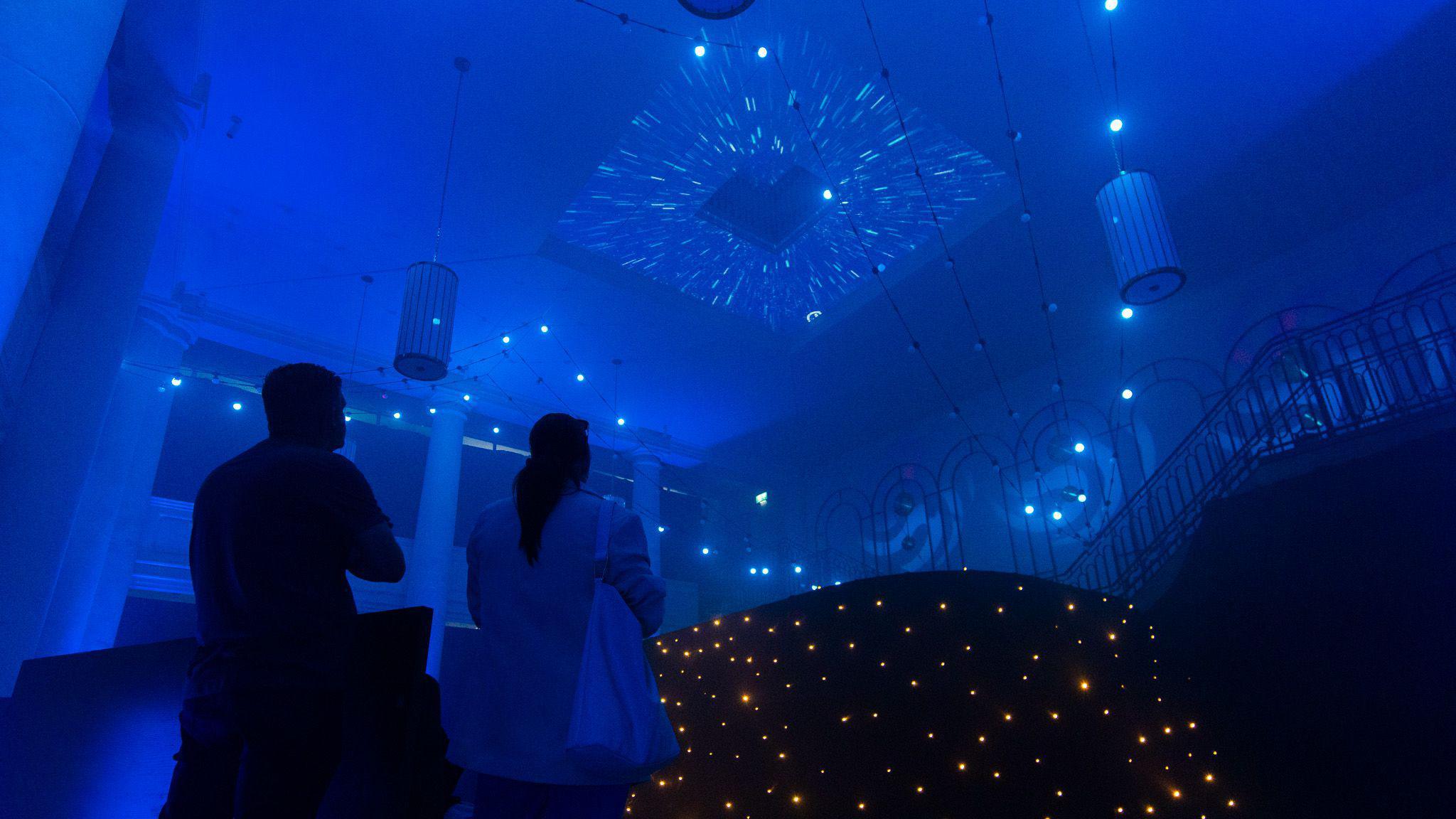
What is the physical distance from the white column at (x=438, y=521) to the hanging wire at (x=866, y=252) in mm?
5260

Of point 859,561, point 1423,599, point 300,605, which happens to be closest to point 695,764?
point 300,605

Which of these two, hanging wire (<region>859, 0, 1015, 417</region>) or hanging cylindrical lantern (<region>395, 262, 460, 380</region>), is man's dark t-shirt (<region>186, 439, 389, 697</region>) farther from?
hanging wire (<region>859, 0, 1015, 417</region>)

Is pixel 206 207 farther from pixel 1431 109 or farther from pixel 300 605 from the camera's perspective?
pixel 1431 109

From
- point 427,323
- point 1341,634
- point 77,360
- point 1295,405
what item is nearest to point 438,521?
point 427,323

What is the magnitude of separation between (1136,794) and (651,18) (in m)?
4.95

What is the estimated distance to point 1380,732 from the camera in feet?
12.8

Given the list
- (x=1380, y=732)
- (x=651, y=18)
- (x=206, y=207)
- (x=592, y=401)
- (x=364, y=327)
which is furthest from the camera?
(x=592, y=401)

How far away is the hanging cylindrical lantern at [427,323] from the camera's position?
5.32 meters

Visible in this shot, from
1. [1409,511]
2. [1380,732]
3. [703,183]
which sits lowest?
[1380,732]

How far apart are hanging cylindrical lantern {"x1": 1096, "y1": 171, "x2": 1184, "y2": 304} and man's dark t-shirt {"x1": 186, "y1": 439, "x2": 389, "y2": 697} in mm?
4929

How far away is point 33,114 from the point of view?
2.19 m

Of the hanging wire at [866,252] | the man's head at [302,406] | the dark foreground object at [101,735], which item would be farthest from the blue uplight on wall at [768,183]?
the dark foreground object at [101,735]

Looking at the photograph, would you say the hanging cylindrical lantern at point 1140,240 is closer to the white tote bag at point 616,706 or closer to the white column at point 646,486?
the white tote bag at point 616,706

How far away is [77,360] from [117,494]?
3382mm
